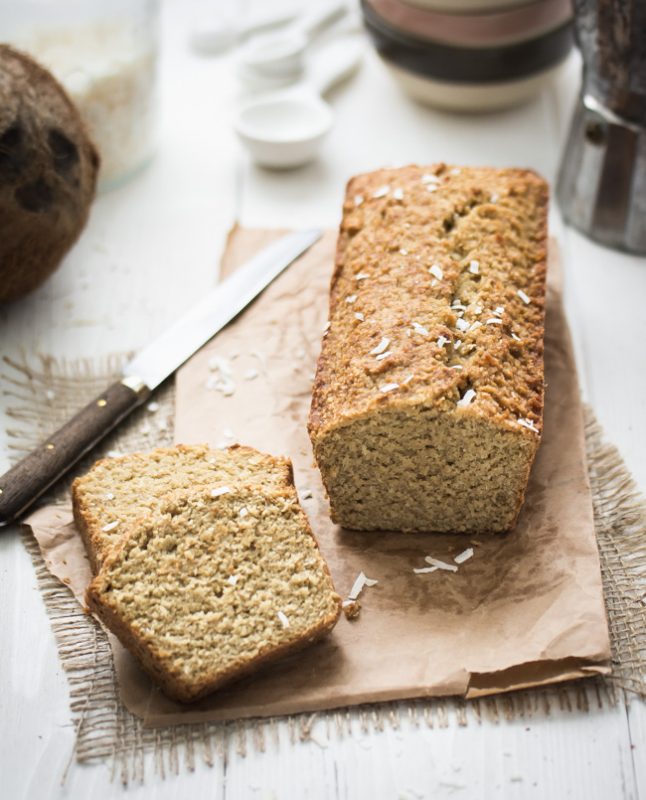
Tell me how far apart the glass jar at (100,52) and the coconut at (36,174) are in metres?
0.38

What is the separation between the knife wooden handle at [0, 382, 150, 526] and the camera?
284 centimetres

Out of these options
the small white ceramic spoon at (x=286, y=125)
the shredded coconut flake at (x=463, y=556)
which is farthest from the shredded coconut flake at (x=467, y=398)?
the small white ceramic spoon at (x=286, y=125)

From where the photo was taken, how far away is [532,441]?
2.60 metres

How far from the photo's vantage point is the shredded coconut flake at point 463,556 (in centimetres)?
275

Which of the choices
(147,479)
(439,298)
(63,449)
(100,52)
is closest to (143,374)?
(63,449)

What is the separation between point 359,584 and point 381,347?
2.01ft

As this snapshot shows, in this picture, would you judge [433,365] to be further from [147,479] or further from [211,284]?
[211,284]

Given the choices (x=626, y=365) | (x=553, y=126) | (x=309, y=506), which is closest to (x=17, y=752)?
(x=309, y=506)

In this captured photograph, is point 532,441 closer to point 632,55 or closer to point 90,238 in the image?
point 632,55

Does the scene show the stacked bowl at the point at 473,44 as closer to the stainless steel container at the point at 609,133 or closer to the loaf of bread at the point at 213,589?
the stainless steel container at the point at 609,133

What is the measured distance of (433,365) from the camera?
2.63m

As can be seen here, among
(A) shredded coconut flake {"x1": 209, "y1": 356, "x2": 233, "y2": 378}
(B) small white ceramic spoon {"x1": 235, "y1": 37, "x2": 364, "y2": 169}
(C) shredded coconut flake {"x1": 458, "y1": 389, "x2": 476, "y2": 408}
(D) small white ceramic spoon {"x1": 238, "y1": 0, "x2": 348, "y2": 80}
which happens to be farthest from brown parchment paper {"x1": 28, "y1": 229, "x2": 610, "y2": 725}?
(D) small white ceramic spoon {"x1": 238, "y1": 0, "x2": 348, "y2": 80}

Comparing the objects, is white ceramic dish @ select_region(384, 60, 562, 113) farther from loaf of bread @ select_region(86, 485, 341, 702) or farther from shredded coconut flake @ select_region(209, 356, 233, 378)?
loaf of bread @ select_region(86, 485, 341, 702)

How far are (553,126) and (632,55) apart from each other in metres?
1.14
